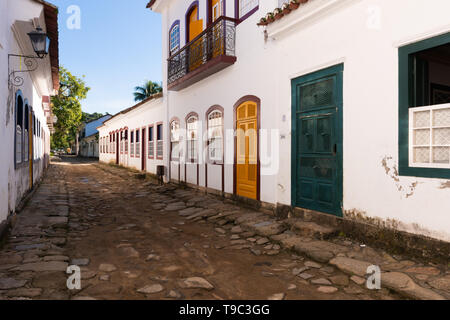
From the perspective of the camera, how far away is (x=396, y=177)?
4.19 m

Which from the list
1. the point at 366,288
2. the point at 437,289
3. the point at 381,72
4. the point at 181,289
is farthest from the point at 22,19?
the point at 437,289

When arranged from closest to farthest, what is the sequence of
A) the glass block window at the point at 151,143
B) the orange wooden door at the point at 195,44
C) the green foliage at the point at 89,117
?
the orange wooden door at the point at 195,44 → the glass block window at the point at 151,143 → the green foliage at the point at 89,117

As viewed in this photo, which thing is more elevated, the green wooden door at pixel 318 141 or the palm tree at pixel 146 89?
the palm tree at pixel 146 89

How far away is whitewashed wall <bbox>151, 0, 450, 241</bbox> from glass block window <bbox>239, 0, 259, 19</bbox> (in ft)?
1.58

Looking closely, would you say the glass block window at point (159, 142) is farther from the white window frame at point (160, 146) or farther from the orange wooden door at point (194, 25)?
the orange wooden door at point (194, 25)

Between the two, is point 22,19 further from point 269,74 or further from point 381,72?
point 381,72

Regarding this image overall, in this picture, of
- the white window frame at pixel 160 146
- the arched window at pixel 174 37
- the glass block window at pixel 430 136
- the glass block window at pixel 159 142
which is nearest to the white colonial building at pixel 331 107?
the glass block window at pixel 430 136

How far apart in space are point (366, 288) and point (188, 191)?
298 inches

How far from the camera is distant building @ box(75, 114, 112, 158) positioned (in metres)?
41.7

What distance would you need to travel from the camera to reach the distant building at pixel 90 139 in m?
41.7

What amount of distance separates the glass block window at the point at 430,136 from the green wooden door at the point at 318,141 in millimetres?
1147
